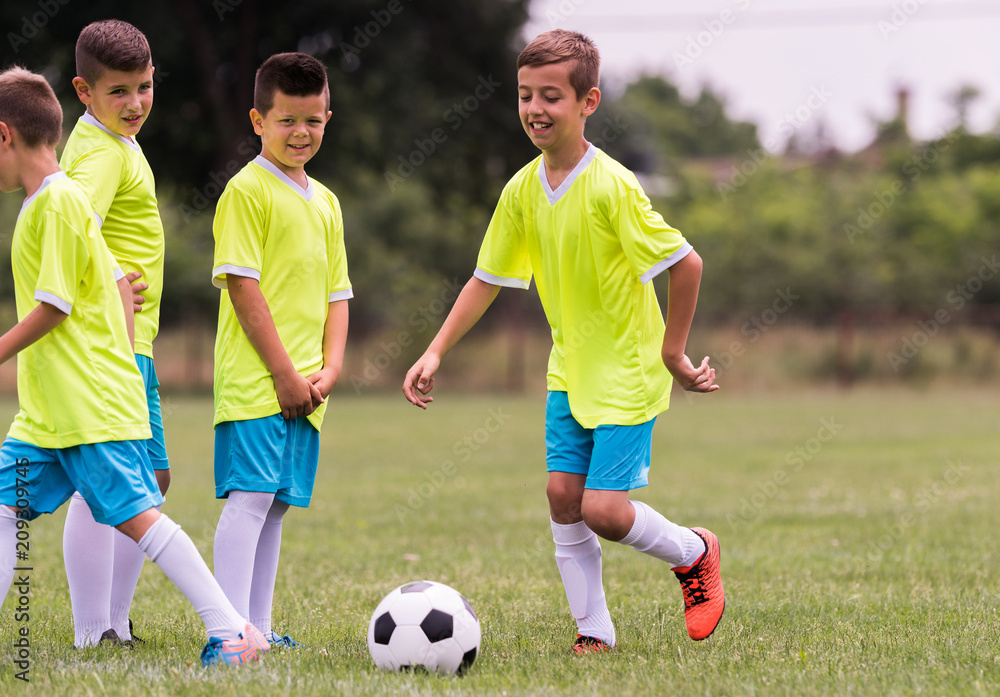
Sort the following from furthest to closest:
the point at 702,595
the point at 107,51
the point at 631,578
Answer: the point at 631,578, the point at 702,595, the point at 107,51

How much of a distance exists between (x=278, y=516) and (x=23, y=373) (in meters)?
1.05

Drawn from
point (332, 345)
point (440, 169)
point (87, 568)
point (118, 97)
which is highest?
point (440, 169)

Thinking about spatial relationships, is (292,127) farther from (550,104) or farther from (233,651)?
(233,651)

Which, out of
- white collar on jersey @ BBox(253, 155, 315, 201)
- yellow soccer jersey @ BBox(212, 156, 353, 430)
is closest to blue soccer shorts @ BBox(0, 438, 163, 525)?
yellow soccer jersey @ BBox(212, 156, 353, 430)

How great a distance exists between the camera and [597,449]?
11.6 ft

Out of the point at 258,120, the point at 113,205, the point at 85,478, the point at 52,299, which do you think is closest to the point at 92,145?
the point at 113,205

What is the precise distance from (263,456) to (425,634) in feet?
2.67

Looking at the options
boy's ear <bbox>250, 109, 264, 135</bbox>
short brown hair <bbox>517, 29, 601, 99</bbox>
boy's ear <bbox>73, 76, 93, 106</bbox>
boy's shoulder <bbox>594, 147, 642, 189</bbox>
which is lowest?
boy's shoulder <bbox>594, 147, 642, 189</bbox>

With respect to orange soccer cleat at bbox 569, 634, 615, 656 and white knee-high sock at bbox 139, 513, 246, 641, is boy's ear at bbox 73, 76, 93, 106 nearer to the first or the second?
white knee-high sock at bbox 139, 513, 246, 641

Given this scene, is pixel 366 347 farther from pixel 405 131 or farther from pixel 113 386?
pixel 113 386

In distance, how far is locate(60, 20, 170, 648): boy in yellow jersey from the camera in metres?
3.52

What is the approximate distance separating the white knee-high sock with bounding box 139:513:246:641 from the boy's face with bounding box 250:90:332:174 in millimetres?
1307

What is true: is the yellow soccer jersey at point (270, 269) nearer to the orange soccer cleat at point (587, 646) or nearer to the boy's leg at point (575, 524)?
the boy's leg at point (575, 524)

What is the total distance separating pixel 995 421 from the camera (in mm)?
15930
